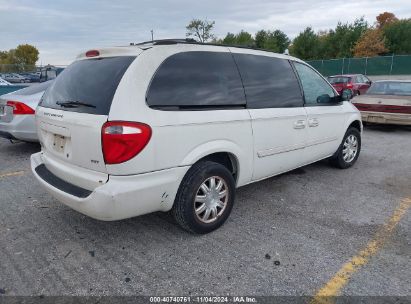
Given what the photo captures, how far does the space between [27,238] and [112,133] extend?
1558 millimetres

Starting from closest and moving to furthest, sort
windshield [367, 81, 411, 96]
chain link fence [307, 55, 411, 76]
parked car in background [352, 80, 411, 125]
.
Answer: parked car in background [352, 80, 411, 125] → windshield [367, 81, 411, 96] → chain link fence [307, 55, 411, 76]

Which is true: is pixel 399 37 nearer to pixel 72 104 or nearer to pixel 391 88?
pixel 391 88

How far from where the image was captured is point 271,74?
3959 millimetres

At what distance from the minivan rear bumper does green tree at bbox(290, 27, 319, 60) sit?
5336cm

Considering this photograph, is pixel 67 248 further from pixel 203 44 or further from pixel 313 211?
pixel 313 211

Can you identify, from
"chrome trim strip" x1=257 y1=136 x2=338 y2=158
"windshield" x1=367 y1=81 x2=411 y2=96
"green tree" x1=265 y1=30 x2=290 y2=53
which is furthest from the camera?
"green tree" x1=265 y1=30 x2=290 y2=53

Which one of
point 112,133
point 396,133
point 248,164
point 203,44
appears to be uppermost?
point 203,44

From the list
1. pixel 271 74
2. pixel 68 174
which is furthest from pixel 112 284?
pixel 271 74

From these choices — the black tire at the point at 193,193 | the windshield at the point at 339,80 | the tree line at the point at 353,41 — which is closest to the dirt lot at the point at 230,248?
the black tire at the point at 193,193

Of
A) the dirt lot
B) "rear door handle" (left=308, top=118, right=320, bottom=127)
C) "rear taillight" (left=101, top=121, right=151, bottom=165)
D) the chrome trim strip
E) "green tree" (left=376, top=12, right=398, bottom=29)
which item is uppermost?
"green tree" (left=376, top=12, right=398, bottom=29)

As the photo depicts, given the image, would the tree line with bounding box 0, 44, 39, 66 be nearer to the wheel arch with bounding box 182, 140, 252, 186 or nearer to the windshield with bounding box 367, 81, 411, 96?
the windshield with bounding box 367, 81, 411, 96

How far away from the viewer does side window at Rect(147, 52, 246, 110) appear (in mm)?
2876

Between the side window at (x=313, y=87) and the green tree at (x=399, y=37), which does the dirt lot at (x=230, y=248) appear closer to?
the side window at (x=313, y=87)

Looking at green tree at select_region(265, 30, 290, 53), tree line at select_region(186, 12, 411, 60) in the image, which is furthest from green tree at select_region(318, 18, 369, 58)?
green tree at select_region(265, 30, 290, 53)
